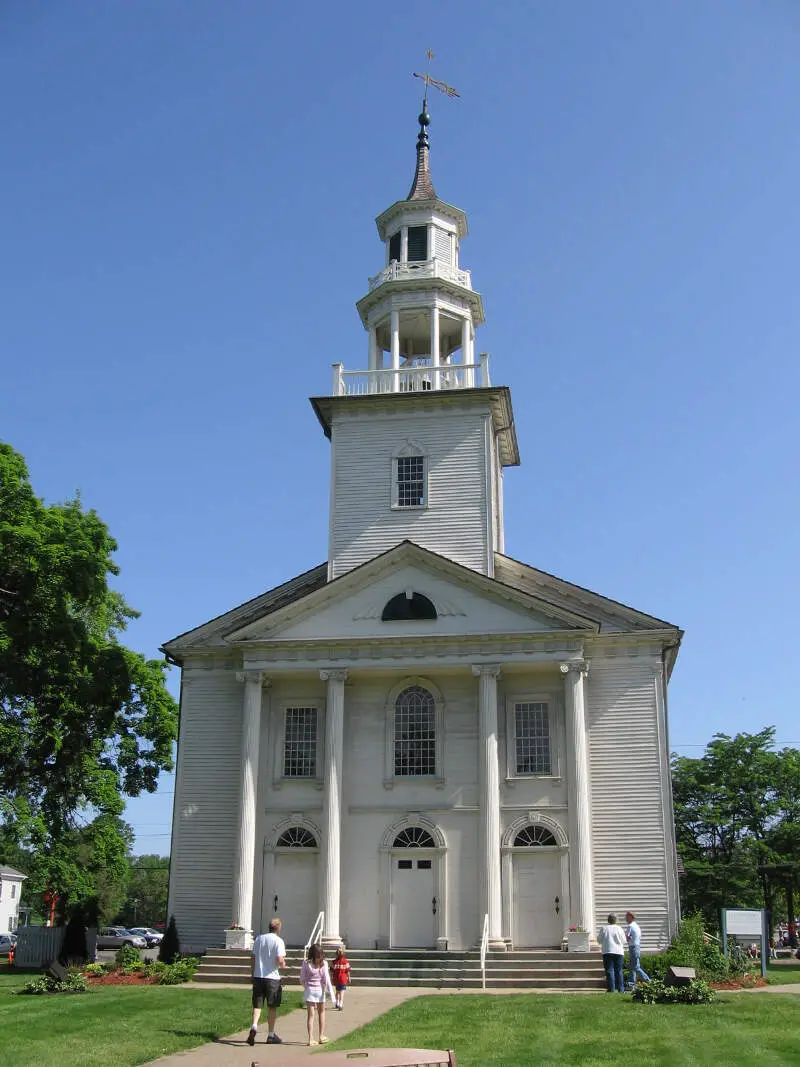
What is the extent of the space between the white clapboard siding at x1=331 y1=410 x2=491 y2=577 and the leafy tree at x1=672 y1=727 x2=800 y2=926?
1212 inches

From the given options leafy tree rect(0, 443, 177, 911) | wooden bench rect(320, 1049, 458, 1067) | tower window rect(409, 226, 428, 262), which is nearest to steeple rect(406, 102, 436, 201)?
tower window rect(409, 226, 428, 262)

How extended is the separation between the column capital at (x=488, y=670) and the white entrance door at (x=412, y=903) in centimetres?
492

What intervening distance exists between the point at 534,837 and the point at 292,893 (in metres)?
6.47

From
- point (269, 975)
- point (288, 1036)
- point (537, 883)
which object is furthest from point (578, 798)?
point (269, 975)

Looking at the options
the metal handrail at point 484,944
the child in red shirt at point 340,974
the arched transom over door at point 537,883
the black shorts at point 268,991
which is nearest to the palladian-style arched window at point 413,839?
the arched transom over door at point 537,883

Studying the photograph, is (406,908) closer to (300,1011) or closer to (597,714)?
(597,714)

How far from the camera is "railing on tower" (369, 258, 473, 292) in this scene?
34938mm

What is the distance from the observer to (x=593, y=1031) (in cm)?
1563

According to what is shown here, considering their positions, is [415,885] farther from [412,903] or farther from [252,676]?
[252,676]

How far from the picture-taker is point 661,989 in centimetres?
1905

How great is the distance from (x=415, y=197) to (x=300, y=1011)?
26021 millimetres

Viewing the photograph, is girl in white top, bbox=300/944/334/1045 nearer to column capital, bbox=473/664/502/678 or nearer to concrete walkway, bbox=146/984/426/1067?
concrete walkway, bbox=146/984/426/1067

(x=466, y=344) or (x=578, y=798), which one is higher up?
(x=466, y=344)

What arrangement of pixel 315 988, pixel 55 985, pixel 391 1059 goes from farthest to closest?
pixel 55 985
pixel 315 988
pixel 391 1059
